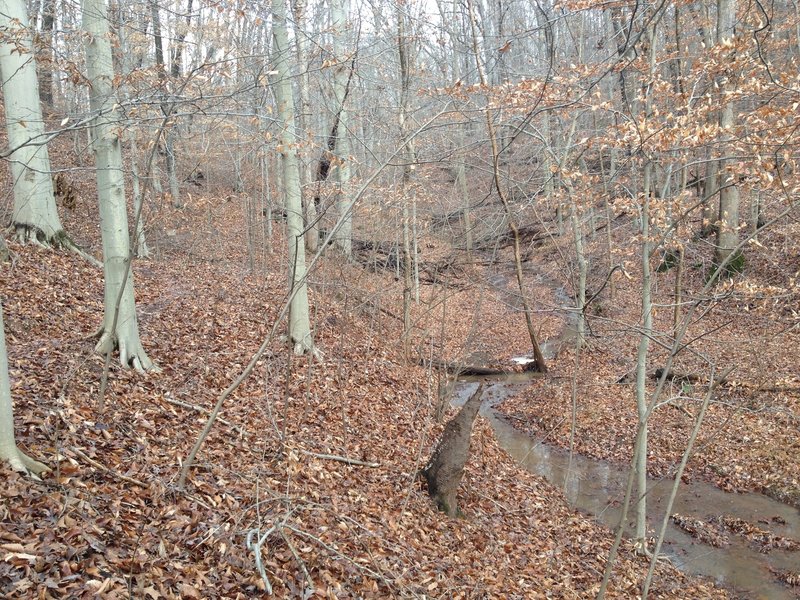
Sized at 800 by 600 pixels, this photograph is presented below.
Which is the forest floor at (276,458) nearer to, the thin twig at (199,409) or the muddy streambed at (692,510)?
the thin twig at (199,409)

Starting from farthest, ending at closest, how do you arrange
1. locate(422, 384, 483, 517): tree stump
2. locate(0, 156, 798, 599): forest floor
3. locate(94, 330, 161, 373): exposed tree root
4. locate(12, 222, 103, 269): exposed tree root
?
locate(12, 222, 103, 269): exposed tree root
locate(422, 384, 483, 517): tree stump
locate(94, 330, 161, 373): exposed tree root
locate(0, 156, 798, 599): forest floor

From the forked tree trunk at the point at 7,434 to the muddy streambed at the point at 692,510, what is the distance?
18.0 ft

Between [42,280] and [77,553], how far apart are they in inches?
245

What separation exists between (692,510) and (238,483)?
7101 millimetres

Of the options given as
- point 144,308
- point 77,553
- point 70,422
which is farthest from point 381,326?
point 77,553

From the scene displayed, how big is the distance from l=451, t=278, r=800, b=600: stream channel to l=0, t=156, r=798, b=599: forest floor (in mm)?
374

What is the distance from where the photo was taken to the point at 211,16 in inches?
365

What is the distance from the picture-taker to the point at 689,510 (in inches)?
A: 330

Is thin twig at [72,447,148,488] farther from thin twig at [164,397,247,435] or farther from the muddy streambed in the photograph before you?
the muddy streambed

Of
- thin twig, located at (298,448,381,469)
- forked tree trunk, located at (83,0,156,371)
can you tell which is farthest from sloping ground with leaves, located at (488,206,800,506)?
forked tree trunk, located at (83,0,156,371)

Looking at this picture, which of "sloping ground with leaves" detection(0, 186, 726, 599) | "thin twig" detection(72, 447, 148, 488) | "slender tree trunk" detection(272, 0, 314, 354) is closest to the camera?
"sloping ground with leaves" detection(0, 186, 726, 599)

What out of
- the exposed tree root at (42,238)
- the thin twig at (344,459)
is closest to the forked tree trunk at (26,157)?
the exposed tree root at (42,238)

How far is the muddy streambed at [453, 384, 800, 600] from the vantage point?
690 centimetres

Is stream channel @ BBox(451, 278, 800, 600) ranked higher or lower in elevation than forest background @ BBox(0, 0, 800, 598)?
lower
